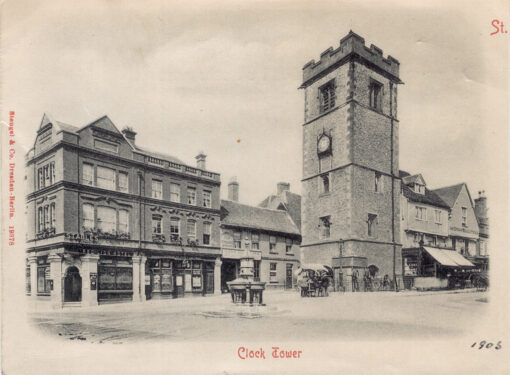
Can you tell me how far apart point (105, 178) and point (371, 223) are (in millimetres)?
9481

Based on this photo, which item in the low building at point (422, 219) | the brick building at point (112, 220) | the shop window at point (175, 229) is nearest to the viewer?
the brick building at point (112, 220)

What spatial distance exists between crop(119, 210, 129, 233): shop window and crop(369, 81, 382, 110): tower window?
28.7 ft

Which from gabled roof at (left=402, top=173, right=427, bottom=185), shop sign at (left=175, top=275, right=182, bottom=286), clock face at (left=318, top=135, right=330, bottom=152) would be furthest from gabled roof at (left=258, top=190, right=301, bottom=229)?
gabled roof at (left=402, top=173, right=427, bottom=185)

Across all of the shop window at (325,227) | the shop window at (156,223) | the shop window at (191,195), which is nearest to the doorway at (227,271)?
the shop window at (191,195)

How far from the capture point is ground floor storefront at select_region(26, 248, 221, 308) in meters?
8.79

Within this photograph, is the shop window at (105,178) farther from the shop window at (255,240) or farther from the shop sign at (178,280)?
the shop window at (255,240)

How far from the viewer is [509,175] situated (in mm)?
7770

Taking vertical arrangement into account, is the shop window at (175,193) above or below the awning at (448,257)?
above

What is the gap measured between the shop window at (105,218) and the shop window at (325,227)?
794cm

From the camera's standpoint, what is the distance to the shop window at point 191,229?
1708 cm

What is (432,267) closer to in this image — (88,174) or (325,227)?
(325,227)

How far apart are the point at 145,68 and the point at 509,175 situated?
288 inches

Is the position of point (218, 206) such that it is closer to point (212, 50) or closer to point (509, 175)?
point (212, 50)

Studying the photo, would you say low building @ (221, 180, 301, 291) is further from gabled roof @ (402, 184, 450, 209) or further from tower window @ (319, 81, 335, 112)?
gabled roof @ (402, 184, 450, 209)
